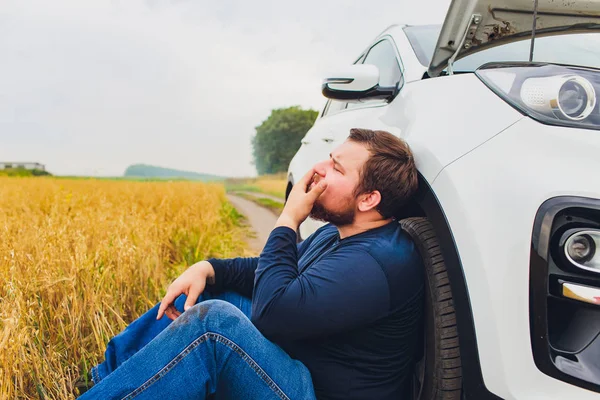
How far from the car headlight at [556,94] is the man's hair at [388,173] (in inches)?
15.0

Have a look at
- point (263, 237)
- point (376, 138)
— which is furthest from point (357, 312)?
point (263, 237)

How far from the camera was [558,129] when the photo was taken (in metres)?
1.15

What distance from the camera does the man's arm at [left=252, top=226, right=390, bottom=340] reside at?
138cm

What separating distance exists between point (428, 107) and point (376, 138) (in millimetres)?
216

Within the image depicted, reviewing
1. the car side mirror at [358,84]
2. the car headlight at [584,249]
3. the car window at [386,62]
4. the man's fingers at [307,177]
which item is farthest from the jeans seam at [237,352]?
the car window at [386,62]

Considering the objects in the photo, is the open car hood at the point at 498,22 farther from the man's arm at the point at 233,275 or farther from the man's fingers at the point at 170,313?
the man's fingers at the point at 170,313

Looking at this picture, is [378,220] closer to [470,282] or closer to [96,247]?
[470,282]

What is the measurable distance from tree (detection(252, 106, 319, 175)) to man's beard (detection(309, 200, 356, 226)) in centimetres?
6027

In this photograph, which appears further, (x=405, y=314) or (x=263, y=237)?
(x=263, y=237)

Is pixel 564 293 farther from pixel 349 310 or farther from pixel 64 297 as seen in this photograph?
pixel 64 297

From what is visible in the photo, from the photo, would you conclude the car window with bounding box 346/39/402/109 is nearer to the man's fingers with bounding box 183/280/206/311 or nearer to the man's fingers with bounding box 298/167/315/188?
the man's fingers with bounding box 298/167/315/188

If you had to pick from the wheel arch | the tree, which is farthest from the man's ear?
the tree

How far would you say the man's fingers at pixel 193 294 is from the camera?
5.95 feet

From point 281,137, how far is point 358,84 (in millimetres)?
63635
